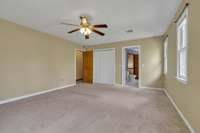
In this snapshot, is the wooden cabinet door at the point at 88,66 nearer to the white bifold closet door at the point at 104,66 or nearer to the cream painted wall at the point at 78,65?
the white bifold closet door at the point at 104,66

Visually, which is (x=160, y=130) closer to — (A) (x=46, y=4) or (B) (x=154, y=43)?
(A) (x=46, y=4)

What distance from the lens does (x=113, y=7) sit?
2725mm

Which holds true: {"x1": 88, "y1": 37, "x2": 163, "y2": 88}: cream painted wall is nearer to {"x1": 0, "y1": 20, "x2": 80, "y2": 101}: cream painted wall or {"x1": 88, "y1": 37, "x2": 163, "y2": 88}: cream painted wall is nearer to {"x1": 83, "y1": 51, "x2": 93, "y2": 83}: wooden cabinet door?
{"x1": 83, "y1": 51, "x2": 93, "y2": 83}: wooden cabinet door

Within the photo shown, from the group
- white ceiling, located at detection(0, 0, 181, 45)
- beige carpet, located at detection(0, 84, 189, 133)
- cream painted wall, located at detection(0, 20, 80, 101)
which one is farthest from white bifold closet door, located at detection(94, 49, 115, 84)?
beige carpet, located at detection(0, 84, 189, 133)

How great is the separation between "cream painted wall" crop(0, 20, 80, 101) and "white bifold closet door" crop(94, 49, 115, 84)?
1.93 meters

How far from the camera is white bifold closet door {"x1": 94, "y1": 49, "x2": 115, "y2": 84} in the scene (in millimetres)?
6520

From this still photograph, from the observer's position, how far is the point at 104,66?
6.79 m

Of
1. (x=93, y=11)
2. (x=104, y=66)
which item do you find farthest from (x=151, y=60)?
(x=93, y=11)

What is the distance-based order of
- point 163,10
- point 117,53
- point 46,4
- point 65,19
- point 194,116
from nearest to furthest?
1. point 194,116
2. point 46,4
3. point 163,10
4. point 65,19
5. point 117,53

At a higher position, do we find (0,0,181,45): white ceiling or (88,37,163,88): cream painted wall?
(0,0,181,45): white ceiling

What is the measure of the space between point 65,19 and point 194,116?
147 inches

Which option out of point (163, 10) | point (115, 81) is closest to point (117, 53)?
point (115, 81)

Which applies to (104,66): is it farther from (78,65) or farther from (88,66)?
(78,65)

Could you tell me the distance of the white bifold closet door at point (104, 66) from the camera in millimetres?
6520
